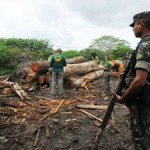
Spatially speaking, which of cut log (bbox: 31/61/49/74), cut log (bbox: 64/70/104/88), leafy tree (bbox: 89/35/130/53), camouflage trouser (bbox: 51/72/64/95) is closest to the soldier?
camouflage trouser (bbox: 51/72/64/95)

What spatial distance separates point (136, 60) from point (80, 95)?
8025 mm

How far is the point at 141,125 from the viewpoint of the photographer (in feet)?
14.3

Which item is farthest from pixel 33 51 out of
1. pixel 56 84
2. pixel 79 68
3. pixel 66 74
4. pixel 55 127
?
pixel 55 127

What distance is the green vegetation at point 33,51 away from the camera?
63.8ft

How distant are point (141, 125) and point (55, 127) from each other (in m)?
3.69

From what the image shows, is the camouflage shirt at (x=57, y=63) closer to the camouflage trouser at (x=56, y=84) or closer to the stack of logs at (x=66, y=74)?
the camouflage trouser at (x=56, y=84)

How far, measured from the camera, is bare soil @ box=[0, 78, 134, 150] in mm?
6867

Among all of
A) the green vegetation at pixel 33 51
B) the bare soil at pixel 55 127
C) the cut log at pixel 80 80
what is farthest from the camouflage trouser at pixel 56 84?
the green vegetation at pixel 33 51

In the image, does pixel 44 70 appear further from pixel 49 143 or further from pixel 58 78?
pixel 49 143

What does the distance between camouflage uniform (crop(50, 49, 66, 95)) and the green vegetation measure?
4889 millimetres

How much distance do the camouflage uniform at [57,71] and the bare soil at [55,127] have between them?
1.62m

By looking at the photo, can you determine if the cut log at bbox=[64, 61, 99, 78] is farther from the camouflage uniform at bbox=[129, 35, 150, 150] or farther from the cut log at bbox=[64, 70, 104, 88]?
the camouflage uniform at bbox=[129, 35, 150, 150]

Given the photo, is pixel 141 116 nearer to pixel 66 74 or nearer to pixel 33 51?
pixel 66 74

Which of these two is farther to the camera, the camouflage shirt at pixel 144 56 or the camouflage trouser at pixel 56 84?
the camouflage trouser at pixel 56 84
